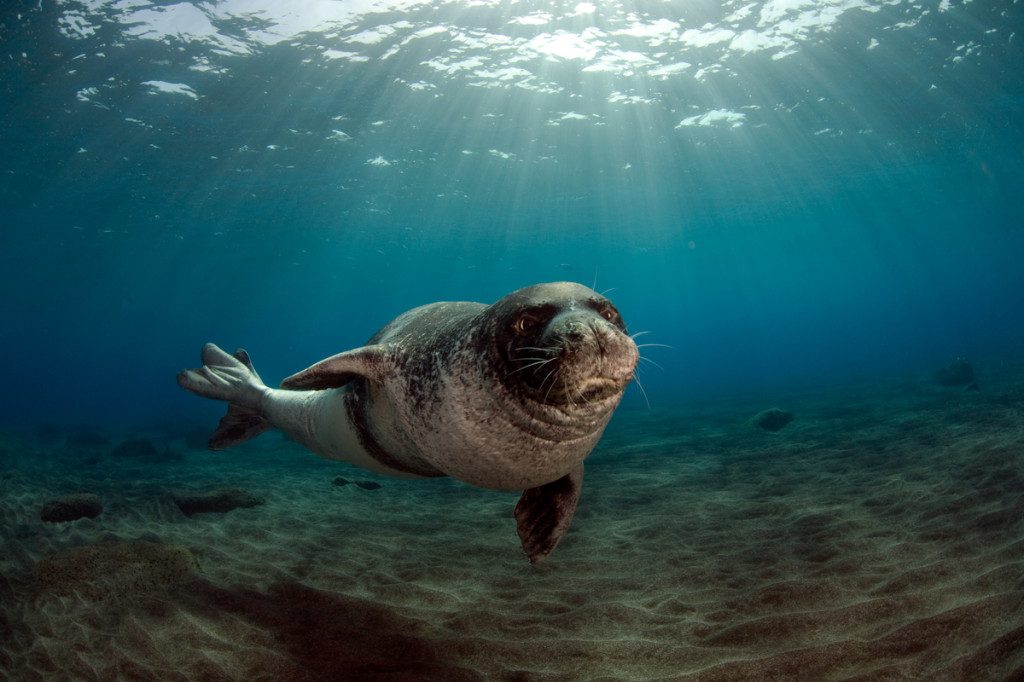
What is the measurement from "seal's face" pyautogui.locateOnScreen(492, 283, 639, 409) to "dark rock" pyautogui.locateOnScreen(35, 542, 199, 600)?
3.85 meters

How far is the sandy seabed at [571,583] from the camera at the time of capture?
2.95m

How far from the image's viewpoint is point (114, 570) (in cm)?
414

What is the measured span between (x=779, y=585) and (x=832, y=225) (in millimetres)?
59024

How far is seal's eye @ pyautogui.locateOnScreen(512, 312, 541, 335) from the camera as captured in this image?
2.37 meters

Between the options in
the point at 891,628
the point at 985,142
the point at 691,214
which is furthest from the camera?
the point at 691,214

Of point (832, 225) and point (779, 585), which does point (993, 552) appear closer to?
point (779, 585)

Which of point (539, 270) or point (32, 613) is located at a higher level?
point (539, 270)

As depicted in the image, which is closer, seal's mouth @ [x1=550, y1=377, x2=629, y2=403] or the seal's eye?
seal's mouth @ [x1=550, y1=377, x2=629, y2=403]

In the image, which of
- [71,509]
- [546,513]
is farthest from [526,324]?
[71,509]

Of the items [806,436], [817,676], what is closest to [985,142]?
[806,436]

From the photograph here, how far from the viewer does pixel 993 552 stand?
11.6 ft

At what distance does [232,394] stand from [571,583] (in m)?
3.95

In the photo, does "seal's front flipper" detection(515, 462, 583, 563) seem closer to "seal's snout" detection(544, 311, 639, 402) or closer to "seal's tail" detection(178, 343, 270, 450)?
"seal's snout" detection(544, 311, 639, 402)

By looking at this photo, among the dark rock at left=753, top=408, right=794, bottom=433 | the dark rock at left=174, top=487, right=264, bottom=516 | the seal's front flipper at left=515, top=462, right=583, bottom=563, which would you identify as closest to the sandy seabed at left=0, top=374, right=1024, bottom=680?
the dark rock at left=174, top=487, right=264, bottom=516
